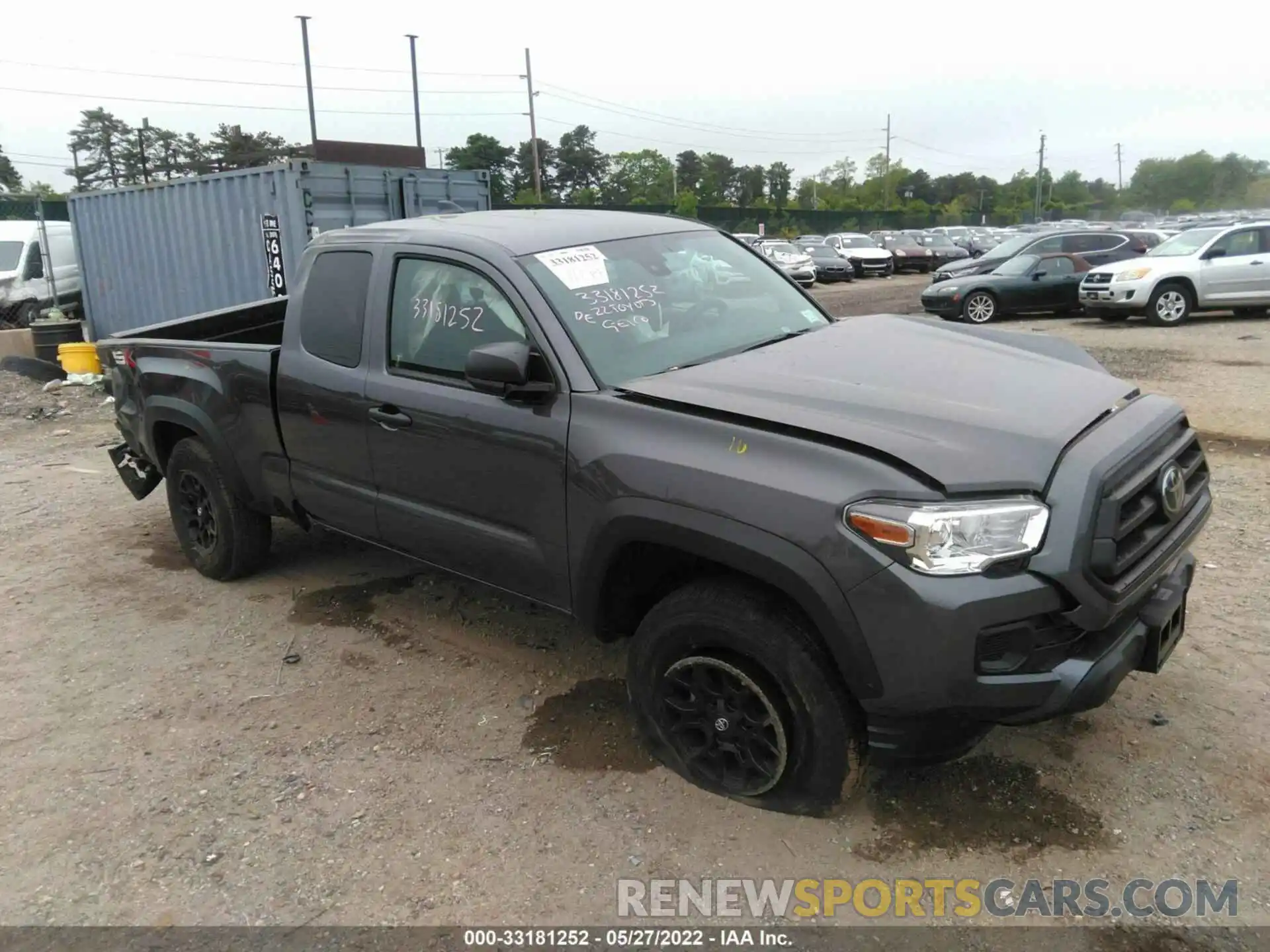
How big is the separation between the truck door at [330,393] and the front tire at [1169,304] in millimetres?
14480

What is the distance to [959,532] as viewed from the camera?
246 centimetres

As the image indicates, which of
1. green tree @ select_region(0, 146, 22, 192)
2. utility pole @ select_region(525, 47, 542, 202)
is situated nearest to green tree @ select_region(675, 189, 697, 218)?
utility pole @ select_region(525, 47, 542, 202)

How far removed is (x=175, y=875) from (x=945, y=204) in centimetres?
9958

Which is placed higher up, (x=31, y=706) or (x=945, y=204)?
(x=945, y=204)

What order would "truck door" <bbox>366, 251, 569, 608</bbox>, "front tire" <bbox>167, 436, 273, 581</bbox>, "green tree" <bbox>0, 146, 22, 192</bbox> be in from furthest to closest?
"green tree" <bbox>0, 146, 22, 192</bbox>, "front tire" <bbox>167, 436, 273, 581</bbox>, "truck door" <bbox>366, 251, 569, 608</bbox>

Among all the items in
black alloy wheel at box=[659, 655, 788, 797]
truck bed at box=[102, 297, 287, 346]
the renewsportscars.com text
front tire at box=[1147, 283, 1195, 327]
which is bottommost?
the renewsportscars.com text

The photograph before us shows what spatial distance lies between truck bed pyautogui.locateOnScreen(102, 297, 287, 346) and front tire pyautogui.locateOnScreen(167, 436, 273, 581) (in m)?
0.86

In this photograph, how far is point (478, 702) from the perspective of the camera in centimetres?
388

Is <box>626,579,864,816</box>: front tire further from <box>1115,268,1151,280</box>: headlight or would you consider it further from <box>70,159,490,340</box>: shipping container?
<box>1115,268,1151,280</box>: headlight

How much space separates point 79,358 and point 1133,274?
15.4m

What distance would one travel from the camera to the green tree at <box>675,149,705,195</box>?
281ft

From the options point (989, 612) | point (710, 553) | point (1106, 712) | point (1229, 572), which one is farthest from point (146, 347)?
point (1229, 572)

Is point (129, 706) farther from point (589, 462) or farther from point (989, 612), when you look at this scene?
point (989, 612)

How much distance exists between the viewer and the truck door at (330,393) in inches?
159
